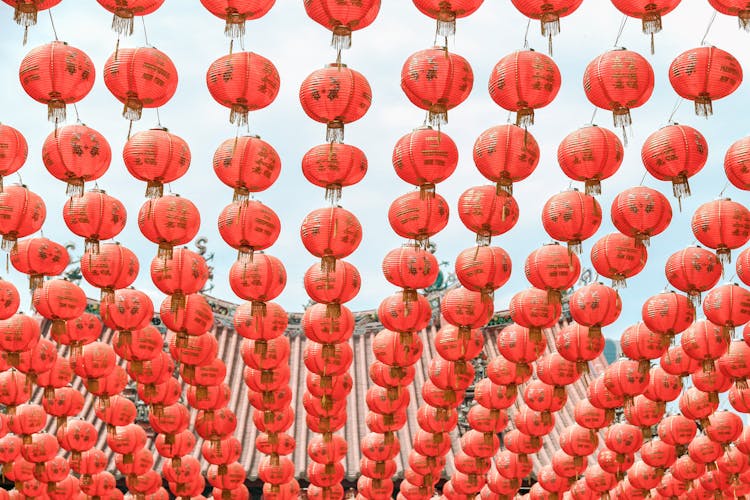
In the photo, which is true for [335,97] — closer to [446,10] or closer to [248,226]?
[446,10]

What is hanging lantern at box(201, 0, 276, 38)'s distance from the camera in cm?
856

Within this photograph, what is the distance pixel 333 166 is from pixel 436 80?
1.44 meters

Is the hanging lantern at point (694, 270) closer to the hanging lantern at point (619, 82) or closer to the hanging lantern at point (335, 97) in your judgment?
the hanging lantern at point (619, 82)

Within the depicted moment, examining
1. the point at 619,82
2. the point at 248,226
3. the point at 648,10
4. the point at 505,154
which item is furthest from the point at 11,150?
the point at 648,10

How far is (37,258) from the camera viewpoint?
11.6m

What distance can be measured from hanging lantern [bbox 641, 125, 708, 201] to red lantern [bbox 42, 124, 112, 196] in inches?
199

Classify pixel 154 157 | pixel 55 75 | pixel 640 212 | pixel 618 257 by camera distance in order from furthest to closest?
1. pixel 618 257
2. pixel 640 212
3. pixel 154 157
4. pixel 55 75

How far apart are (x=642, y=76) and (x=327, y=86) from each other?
8.83 feet

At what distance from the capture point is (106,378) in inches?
548

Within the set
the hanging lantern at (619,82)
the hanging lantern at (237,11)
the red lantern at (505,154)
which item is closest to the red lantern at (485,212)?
the red lantern at (505,154)

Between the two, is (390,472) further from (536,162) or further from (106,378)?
(536,162)

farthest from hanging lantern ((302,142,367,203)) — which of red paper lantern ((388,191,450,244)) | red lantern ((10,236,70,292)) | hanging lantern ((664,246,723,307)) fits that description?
hanging lantern ((664,246,723,307))

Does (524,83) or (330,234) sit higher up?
(524,83)

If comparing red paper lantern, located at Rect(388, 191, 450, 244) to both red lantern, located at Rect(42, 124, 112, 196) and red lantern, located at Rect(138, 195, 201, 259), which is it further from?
red lantern, located at Rect(42, 124, 112, 196)
